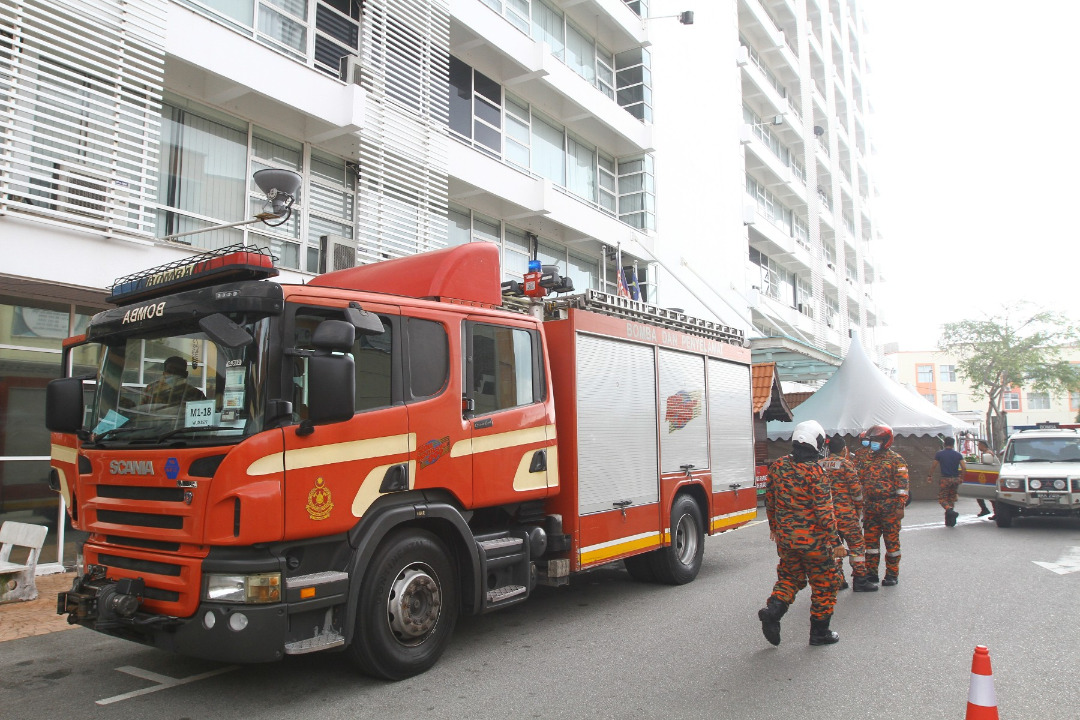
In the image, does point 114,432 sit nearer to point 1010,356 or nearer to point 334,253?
point 334,253

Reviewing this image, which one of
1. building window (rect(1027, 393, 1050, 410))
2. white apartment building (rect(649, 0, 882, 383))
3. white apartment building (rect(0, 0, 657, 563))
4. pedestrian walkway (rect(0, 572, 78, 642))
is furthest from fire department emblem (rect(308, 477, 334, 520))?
building window (rect(1027, 393, 1050, 410))

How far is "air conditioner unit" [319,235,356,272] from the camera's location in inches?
438

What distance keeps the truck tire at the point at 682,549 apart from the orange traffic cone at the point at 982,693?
4.76 meters

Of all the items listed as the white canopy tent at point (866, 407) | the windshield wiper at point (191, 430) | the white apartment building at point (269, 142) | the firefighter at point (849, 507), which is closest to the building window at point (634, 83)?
the white apartment building at point (269, 142)

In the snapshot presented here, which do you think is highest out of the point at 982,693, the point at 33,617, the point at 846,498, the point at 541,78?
the point at 541,78

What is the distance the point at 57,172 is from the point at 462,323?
216 inches

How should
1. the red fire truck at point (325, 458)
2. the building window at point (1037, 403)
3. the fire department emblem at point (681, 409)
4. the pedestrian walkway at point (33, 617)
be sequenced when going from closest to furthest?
1. the red fire truck at point (325, 458)
2. the pedestrian walkway at point (33, 617)
3. the fire department emblem at point (681, 409)
4. the building window at point (1037, 403)

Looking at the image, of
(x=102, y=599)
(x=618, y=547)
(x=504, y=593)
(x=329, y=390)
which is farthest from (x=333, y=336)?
(x=618, y=547)

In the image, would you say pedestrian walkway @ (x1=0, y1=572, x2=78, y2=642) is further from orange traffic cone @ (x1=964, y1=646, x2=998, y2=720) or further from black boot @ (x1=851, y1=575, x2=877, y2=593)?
black boot @ (x1=851, y1=575, x2=877, y2=593)

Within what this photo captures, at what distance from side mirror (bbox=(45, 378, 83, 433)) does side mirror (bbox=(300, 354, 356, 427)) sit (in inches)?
87.2

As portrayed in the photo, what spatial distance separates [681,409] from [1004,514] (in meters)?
8.14

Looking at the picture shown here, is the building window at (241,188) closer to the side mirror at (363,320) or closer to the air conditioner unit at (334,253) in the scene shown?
the air conditioner unit at (334,253)

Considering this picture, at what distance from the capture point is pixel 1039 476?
12453mm

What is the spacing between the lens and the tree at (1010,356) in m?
38.4
